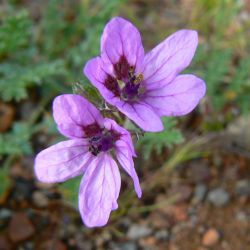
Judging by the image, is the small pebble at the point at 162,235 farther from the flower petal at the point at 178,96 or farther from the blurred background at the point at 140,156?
the flower petal at the point at 178,96

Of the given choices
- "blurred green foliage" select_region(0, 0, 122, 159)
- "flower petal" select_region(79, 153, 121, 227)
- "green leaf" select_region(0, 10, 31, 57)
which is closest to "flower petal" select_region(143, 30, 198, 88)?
"flower petal" select_region(79, 153, 121, 227)

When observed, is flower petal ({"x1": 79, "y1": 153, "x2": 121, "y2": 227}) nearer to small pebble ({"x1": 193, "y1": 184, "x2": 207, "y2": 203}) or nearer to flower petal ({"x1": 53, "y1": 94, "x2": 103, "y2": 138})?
flower petal ({"x1": 53, "y1": 94, "x2": 103, "y2": 138})

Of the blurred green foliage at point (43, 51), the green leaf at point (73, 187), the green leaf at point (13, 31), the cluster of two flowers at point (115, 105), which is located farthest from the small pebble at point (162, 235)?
the green leaf at point (13, 31)

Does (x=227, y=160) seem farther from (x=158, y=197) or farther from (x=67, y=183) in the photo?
(x=67, y=183)

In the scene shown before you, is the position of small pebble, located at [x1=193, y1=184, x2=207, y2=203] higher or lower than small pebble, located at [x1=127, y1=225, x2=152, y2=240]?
lower

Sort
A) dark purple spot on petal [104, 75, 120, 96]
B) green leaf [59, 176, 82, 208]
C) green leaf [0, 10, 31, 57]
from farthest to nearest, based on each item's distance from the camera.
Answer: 1. green leaf [0, 10, 31, 57]
2. green leaf [59, 176, 82, 208]
3. dark purple spot on petal [104, 75, 120, 96]

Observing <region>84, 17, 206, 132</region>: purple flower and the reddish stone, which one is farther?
the reddish stone

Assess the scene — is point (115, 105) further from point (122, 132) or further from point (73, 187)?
point (73, 187)

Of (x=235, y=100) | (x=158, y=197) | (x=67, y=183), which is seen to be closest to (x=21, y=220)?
(x=67, y=183)

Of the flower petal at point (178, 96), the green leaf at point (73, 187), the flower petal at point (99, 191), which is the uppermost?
the flower petal at point (178, 96)
